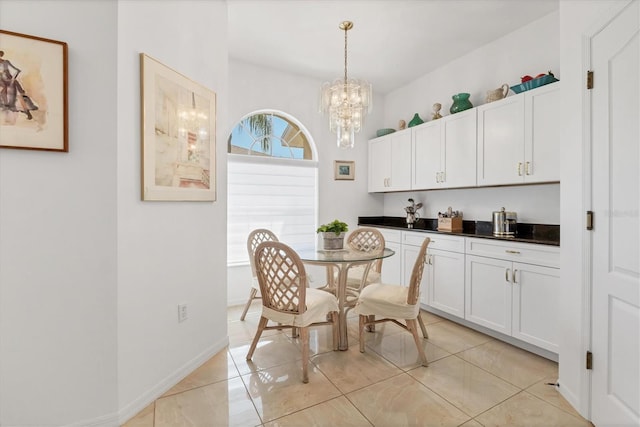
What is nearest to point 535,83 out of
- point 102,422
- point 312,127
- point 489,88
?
point 489,88

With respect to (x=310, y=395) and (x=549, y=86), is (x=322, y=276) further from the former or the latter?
(x=549, y=86)

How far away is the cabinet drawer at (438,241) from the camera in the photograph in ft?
10.2

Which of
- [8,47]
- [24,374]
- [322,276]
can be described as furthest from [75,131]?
[322,276]

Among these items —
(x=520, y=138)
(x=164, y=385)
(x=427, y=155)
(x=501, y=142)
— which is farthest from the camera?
(x=427, y=155)

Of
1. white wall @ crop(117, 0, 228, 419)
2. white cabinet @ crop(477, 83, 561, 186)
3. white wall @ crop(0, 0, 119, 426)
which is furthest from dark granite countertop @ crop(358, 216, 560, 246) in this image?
white wall @ crop(0, 0, 119, 426)

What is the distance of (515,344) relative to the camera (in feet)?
8.80

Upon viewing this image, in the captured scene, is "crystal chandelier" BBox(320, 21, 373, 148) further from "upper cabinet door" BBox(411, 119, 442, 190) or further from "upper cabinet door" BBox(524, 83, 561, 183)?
"upper cabinet door" BBox(524, 83, 561, 183)

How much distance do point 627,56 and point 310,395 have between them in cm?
254

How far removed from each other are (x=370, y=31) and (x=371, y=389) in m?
3.20

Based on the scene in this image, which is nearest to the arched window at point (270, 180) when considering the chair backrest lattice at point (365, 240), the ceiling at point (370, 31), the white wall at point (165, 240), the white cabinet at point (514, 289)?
the chair backrest lattice at point (365, 240)

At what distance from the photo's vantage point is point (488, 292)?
283 cm

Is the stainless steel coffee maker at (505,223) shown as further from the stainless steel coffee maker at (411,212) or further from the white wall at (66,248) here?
the white wall at (66,248)

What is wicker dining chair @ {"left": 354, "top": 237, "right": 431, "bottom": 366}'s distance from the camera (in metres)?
2.32

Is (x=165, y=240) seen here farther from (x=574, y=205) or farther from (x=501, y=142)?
(x=501, y=142)
